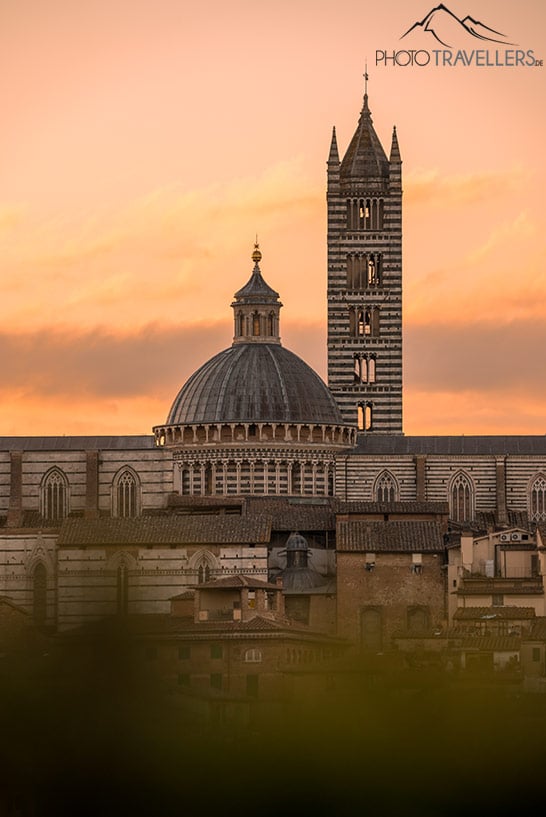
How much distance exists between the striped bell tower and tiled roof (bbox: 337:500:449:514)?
1291 cm

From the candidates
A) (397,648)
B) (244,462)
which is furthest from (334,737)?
(244,462)

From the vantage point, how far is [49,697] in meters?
47.9

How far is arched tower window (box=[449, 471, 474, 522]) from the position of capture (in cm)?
9119

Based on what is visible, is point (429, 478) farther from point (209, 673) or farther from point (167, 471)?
point (209, 673)

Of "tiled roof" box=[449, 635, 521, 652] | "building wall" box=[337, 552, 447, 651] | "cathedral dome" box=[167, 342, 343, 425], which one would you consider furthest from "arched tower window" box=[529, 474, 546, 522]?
"tiled roof" box=[449, 635, 521, 652]

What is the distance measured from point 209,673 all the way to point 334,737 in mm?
15553

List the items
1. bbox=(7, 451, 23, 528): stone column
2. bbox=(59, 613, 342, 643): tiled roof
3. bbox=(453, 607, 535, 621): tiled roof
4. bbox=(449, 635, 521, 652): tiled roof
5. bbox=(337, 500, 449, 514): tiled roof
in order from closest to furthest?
bbox=(59, 613, 342, 643): tiled roof < bbox=(449, 635, 521, 652): tiled roof < bbox=(453, 607, 535, 621): tiled roof < bbox=(337, 500, 449, 514): tiled roof < bbox=(7, 451, 23, 528): stone column

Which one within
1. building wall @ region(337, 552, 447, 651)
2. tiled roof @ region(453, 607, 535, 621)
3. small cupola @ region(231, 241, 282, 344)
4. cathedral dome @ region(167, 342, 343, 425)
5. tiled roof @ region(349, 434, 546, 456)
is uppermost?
small cupola @ region(231, 241, 282, 344)

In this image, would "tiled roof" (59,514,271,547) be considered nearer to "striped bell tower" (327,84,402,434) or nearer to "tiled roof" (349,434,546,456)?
"tiled roof" (349,434,546,456)

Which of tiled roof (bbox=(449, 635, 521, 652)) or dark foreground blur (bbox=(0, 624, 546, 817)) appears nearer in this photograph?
dark foreground blur (bbox=(0, 624, 546, 817))

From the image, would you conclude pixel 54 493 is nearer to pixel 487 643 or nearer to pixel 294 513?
pixel 294 513

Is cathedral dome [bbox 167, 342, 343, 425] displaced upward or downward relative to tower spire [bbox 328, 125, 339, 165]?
downward

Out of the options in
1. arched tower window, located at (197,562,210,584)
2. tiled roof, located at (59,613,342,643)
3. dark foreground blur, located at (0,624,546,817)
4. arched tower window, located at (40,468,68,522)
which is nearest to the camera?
dark foreground blur, located at (0,624,546,817)

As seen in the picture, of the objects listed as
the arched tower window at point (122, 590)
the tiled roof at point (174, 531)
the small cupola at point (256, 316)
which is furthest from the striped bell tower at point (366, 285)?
the arched tower window at point (122, 590)
